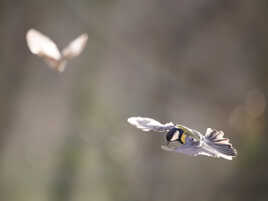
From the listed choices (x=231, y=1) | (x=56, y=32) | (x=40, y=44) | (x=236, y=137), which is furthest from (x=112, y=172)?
(x=40, y=44)

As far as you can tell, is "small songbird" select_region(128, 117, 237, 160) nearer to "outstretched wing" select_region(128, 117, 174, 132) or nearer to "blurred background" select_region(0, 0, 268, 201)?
"outstretched wing" select_region(128, 117, 174, 132)

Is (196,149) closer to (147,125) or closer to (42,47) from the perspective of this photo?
(147,125)

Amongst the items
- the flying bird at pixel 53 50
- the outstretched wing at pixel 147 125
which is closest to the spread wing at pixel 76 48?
the flying bird at pixel 53 50

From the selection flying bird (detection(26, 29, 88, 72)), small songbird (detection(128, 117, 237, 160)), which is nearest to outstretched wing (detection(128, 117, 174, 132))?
small songbird (detection(128, 117, 237, 160))

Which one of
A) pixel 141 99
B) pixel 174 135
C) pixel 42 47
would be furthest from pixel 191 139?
pixel 141 99

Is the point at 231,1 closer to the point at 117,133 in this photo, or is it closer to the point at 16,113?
the point at 117,133

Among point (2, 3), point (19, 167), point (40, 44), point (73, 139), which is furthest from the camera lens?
point (19, 167)
